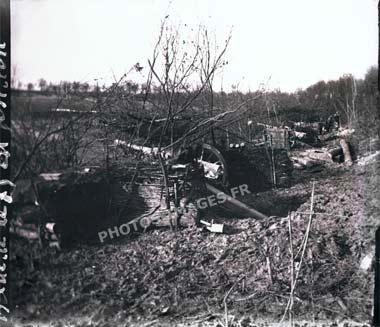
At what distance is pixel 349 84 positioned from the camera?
3.56 m

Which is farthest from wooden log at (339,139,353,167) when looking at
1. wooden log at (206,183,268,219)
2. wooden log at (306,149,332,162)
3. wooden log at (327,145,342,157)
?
wooden log at (206,183,268,219)

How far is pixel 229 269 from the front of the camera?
11.8 ft

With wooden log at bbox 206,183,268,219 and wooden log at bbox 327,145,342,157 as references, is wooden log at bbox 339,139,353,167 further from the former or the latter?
wooden log at bbox 206,183,268,219

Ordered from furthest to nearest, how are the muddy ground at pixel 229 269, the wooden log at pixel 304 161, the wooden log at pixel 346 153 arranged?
the wooden log at pixel 304 161
the wooden log at pixel 346 153
the muddy ground at pixel 229 269

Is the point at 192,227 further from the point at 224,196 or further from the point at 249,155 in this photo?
the point at 249,155

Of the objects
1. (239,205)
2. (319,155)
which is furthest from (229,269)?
(319,155)

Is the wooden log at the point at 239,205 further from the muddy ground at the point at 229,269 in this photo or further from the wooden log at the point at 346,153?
the wooden log at the point at 346,153

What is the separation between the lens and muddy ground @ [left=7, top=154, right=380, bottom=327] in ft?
11.0

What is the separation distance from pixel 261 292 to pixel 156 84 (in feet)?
7.41

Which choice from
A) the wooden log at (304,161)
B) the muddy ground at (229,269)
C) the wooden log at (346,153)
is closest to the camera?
the muddy ground at (229,269)

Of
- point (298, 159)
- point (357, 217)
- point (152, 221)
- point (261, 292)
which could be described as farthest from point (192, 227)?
point (357, 217)

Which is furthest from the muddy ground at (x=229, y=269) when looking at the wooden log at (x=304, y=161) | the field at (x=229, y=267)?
the wooden log at (x=304, y=161)

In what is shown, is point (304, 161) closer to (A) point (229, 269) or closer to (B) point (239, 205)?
(B) point (239, 205)

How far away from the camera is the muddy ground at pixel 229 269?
3350 millimetres
